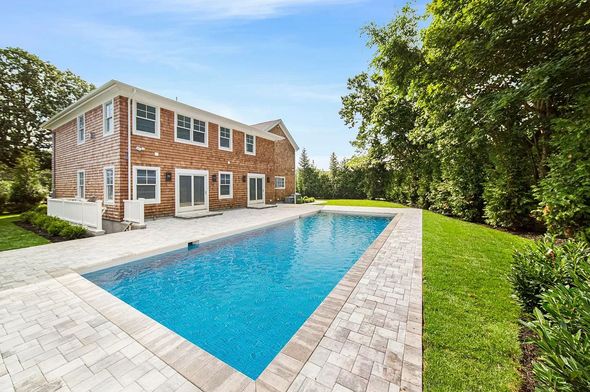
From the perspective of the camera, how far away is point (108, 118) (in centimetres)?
945

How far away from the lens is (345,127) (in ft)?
72.0

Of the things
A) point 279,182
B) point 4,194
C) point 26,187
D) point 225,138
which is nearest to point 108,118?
point 225,138

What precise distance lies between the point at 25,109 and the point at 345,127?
2642 centimetres

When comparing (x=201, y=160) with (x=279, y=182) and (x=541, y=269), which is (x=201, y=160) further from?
(x=541, y=269)

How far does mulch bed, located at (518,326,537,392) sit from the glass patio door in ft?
38.5

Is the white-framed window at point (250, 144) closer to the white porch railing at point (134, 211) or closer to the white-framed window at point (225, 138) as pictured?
the white-framed window at point (225, 138)

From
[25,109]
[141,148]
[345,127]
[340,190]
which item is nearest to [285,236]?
[141,148]

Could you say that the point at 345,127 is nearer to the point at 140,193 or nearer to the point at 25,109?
the point at 140,193

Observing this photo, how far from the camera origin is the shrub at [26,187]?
14148 millimetres

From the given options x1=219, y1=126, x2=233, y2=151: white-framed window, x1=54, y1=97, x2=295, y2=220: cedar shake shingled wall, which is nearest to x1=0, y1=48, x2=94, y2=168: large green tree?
x1=54, y1=97, x2=295, y2=220: cedar shake shingled wall

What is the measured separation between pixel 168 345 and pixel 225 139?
A: 492 inches

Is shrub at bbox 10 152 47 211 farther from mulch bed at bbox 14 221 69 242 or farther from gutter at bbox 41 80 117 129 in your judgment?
mulch bed at bbox 14 221 69 242

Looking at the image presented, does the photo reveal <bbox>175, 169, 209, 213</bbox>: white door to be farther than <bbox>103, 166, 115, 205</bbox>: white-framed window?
Yes

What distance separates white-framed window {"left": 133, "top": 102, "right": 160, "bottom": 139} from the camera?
9422 millimetres
